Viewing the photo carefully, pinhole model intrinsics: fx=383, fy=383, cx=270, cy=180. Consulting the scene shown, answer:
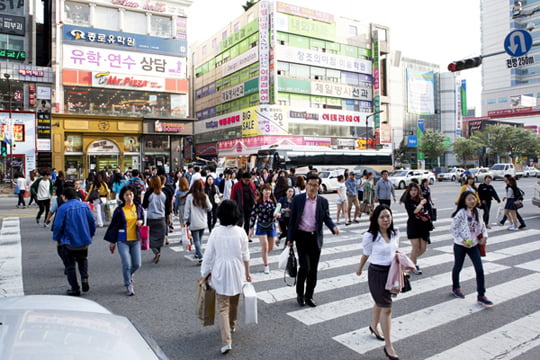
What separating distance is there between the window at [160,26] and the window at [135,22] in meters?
0.69

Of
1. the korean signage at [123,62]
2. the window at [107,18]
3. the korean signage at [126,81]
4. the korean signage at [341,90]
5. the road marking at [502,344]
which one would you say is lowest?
the road marking at [502,344]

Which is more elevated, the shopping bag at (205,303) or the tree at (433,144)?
the tree at (433,144)

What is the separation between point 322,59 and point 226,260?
1898 inches

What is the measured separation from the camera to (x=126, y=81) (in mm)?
33281

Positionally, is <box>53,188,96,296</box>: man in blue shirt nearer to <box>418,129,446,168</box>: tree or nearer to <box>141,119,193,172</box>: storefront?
<box>141,119,193,172</box>: storefront

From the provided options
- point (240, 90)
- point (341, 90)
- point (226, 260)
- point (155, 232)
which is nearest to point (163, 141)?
point (240, 90)

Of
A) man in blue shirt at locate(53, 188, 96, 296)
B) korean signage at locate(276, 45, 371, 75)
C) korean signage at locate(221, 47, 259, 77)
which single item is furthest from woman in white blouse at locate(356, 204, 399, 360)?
korean signage at locate(221, 47, 259, 77)

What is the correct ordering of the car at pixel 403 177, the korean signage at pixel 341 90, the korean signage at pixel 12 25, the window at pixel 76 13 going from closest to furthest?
the korean signage at pixel 12 25 < the window at pixel 76 13 < the car at pixel 403 177 < the korean signage at pixel 341 90

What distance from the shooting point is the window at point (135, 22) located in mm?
34031

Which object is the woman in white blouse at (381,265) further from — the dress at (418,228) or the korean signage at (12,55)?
the korean signage at (12,55)

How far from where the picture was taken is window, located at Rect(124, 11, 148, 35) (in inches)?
1340

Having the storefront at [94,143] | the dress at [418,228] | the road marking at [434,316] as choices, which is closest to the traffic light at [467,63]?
the dress at [418,228]

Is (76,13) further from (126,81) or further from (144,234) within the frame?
(144,234)

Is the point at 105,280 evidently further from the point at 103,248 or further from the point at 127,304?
the point at 103,248
